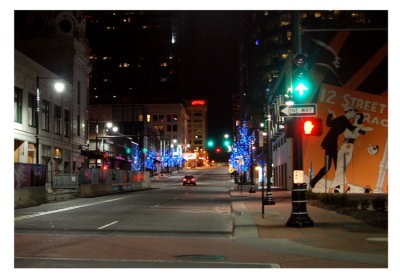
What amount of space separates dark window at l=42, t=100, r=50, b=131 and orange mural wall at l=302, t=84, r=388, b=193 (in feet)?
95.3

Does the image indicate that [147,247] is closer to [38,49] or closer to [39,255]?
[39,255]

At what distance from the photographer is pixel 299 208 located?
51.4 ft

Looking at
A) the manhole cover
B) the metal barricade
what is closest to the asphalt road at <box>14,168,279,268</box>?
the manhole cover

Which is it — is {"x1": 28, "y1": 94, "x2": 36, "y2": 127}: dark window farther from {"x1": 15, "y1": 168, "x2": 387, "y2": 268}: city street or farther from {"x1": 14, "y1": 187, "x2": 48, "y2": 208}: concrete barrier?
{"x1": 15, "y1": 168, "x2": 387, "y2": 268}: city street

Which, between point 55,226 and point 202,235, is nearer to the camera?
point 202,235

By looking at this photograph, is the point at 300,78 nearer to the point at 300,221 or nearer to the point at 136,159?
the point at 300,221

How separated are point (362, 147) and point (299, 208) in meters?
32.1

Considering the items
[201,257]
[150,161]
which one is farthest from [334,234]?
[150,161]

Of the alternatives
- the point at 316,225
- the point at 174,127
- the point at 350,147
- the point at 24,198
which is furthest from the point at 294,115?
the point at 174,127

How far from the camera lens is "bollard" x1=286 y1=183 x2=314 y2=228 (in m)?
15.4

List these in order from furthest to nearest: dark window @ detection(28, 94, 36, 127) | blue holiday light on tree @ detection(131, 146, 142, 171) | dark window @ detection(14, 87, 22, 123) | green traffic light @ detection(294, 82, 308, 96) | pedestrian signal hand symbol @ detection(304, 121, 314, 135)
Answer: blue holiday light on tree @ detection(131, 146, 142, 171) < dark window @ detection(28, 94, 36, 127) < dark window @ detection(14, 87, 22, 123) < green traffic light @ detection(294, 82, 308, 96) < pedestrian signal hand symbol @ detection(304, 121, 314, 135)

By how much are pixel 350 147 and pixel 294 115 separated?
32.5 m

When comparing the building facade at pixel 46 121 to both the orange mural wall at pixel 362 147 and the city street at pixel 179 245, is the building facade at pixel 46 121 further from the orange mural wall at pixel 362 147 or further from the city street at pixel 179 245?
the orange mural wall at pixel 362 147

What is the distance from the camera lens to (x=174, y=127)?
190500mm
